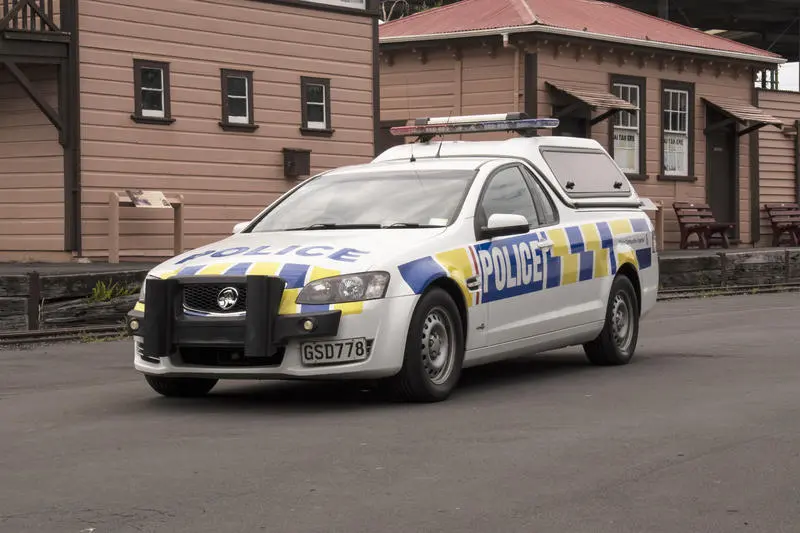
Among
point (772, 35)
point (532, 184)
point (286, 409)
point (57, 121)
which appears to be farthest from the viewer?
point (772, 35)

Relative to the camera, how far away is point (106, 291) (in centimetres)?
1498

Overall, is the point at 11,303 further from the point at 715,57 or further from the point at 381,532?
the point at 715,57

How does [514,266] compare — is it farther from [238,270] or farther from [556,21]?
[556,21]

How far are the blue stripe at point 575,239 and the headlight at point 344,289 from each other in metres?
2.50

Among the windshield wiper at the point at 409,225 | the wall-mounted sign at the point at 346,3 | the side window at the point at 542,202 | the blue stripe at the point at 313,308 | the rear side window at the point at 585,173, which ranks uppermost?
the wall-mounted sign at the point at 346,3

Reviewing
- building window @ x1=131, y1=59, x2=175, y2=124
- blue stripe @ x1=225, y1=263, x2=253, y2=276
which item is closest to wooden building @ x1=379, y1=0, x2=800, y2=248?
building window @ x1=131, y1=59, x2=175, y2=124

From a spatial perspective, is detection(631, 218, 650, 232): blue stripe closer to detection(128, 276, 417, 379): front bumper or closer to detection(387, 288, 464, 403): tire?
detection(387, 288, 464, 403): tire

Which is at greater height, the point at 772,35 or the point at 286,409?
the point at 772,35

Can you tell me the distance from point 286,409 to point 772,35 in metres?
33.0

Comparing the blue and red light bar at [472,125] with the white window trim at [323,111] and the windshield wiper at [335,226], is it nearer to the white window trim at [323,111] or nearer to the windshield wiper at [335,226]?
the windshield wiper at [335,226]

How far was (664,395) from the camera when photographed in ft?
31.5

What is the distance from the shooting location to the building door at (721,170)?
32.0 m

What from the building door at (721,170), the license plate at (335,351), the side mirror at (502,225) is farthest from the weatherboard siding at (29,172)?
the building door at (721,170)

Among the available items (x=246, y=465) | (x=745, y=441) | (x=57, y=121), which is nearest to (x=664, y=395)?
(x=745, y=441)
